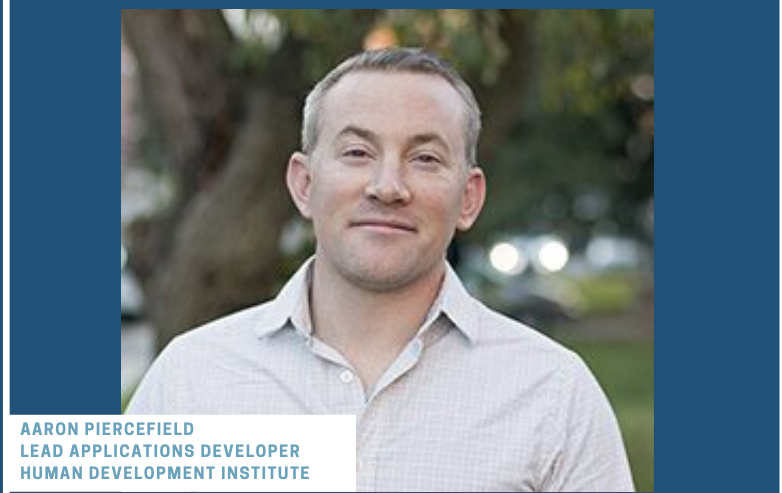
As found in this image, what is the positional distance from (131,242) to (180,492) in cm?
496

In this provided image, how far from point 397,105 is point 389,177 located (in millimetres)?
149

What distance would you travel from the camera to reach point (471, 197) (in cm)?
282

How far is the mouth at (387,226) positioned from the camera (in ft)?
8.64

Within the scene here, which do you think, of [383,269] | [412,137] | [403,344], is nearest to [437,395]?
[403,344]

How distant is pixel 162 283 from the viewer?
24.2ft

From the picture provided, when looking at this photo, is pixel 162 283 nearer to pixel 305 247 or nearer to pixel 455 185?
pixel 305 247

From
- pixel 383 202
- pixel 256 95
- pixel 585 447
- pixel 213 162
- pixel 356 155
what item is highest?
pixel 256 95

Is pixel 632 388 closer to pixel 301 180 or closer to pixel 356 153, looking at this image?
pixel 301 180

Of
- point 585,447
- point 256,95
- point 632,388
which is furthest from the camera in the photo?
point 632,388

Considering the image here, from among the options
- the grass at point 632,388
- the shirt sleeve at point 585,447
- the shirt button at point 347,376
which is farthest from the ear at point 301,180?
the grass at point 632,388

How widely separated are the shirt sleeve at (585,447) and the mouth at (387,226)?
1.39 ft

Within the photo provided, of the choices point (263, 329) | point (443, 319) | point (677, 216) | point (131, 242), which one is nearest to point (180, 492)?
point (263, 329)

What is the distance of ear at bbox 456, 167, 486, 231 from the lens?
2.78 metres

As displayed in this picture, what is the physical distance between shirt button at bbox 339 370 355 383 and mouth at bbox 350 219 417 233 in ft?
0.96
